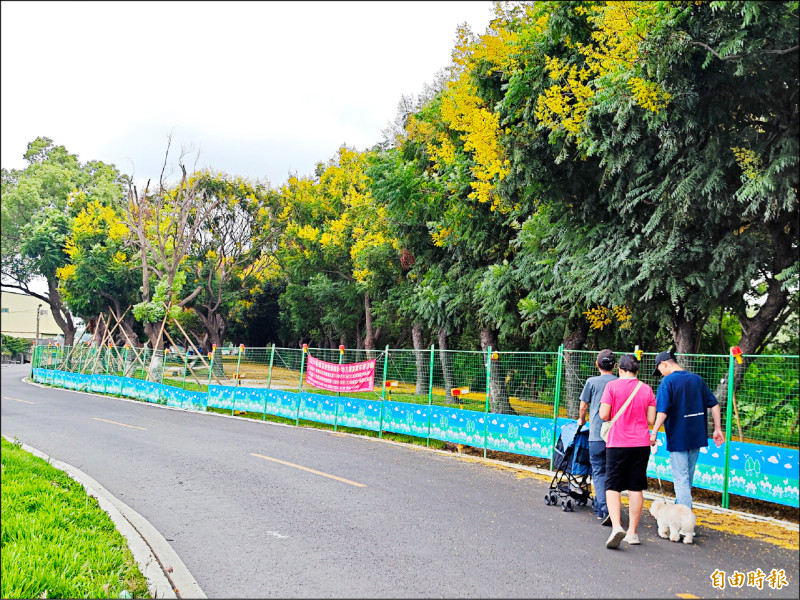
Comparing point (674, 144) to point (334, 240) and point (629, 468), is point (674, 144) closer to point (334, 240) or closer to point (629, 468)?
point (629, 468)

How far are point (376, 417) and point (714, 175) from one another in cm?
877

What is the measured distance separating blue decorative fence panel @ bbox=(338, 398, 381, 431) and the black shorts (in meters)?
8.61

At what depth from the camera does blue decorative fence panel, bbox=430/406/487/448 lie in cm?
1173

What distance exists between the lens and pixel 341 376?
16.0m

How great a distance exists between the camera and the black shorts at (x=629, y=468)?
19.4 ft

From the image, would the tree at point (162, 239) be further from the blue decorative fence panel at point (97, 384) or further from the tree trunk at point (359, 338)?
the tree trunk at point (359, 338)

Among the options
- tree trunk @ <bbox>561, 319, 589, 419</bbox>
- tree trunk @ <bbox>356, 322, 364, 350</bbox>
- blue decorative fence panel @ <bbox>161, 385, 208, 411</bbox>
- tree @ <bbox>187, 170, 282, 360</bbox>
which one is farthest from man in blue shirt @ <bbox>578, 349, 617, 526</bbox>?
tree @ <bbox>187, 170, 282, 360</bbox>

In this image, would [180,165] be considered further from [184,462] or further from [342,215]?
[184,462]

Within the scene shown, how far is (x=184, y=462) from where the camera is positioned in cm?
1032

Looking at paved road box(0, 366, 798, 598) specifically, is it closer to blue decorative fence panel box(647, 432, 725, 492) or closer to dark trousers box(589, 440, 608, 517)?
dark trousers box(589, 440, 608, 517)

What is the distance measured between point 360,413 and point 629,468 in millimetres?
9322

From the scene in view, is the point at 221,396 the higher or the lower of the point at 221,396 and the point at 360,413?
the lower

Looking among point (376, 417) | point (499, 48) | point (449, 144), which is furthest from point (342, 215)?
point (499, 48)

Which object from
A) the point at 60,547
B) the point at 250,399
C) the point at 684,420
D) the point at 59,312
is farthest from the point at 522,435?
the point at 59,312
